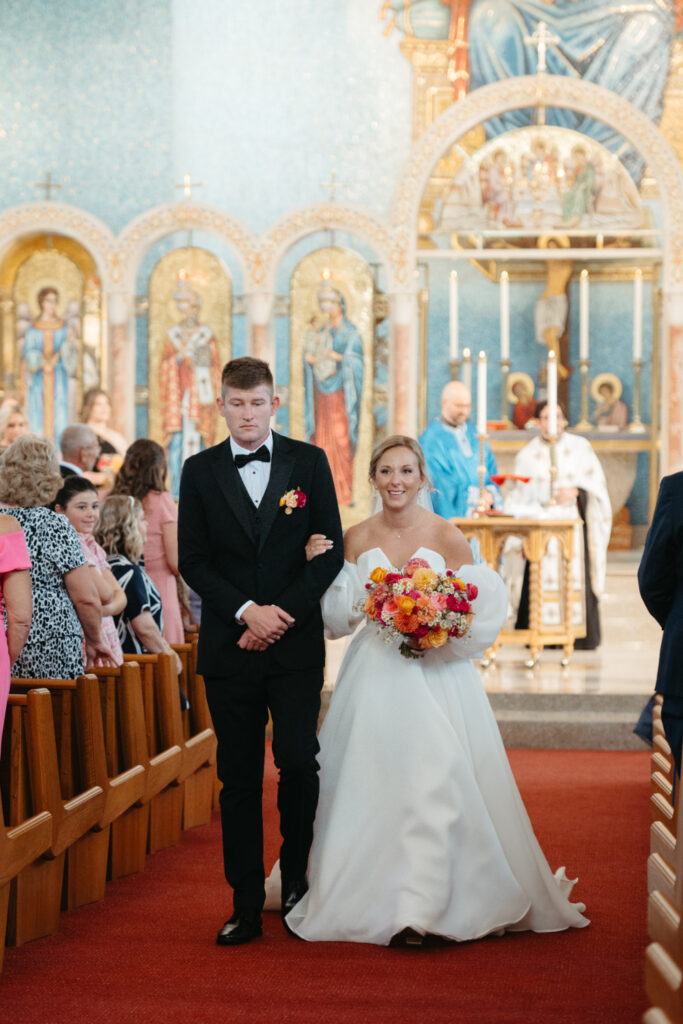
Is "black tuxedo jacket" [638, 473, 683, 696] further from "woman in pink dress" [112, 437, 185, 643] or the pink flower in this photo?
"woman in pink dress" [112, 437, 185, 643]

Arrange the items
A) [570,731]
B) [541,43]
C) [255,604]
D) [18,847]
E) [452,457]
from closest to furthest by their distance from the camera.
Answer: [18,847], [255,604], [570,731], [452,457], [541,43]

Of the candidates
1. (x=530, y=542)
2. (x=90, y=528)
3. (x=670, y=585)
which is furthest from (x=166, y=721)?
(x=530, y=542)

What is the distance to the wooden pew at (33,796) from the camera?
13.4ft

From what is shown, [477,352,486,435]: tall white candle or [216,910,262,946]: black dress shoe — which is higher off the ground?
[477,352,486,435]: tall white candle

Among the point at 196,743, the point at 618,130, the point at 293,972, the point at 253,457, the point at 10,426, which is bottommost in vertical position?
the point at 293,972

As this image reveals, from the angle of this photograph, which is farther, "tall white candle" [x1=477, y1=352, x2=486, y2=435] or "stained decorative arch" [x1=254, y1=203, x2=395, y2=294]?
"stained decorative arch" [x1=254, y1=203, x2=395, y2=294]

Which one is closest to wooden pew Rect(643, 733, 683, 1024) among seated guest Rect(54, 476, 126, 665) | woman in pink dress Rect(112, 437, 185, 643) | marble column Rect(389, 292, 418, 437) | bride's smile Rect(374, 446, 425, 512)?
bride's smile Rect(374, 446, 425, 512)

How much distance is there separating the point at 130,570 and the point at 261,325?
6019 millimetres

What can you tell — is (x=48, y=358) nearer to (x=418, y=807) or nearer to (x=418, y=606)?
(x=418, y=606)

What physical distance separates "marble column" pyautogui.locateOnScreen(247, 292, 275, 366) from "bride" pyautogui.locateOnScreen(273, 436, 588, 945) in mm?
7035

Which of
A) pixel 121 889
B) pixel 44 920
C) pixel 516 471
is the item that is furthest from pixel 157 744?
pixel 516 471

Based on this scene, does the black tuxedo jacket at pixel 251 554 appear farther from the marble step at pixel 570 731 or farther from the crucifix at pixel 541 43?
the crucifix at pixel 541 43

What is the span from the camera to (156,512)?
6562mm

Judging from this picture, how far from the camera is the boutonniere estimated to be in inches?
162
